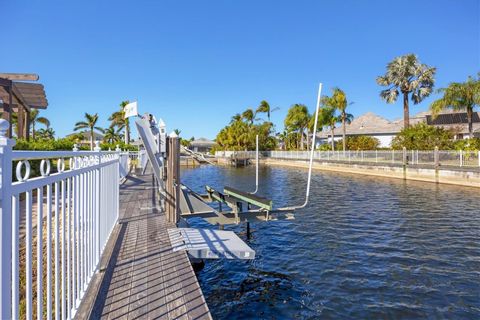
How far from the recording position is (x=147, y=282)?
12.0 ft

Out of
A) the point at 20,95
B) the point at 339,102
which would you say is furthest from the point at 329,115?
the point at 20,95

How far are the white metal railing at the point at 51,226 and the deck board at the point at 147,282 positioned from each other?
0.30m

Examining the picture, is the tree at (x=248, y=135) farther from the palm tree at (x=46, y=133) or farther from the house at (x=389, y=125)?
the palm tree at (x=46, y=133)

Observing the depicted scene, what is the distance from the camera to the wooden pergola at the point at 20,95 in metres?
12.4

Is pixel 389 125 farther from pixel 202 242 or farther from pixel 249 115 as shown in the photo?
pixel 202 242

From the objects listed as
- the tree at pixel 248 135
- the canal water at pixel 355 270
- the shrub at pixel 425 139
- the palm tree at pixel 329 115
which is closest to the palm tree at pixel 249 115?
the tree at pixel 248 135

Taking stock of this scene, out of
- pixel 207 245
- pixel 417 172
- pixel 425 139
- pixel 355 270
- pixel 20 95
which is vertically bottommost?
pixel 355 270

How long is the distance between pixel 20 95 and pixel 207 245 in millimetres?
14350

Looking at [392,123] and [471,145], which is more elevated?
[392,123]

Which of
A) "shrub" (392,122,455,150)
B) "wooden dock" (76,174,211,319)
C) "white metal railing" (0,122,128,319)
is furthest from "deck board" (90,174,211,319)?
"shrub" (392,122,455,150)

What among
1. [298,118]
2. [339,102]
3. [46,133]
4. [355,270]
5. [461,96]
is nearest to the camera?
[355,270]

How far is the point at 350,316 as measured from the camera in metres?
4.86

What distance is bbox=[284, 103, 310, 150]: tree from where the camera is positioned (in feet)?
200

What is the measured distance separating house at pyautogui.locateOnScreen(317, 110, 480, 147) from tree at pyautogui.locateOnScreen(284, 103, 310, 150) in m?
5.59
